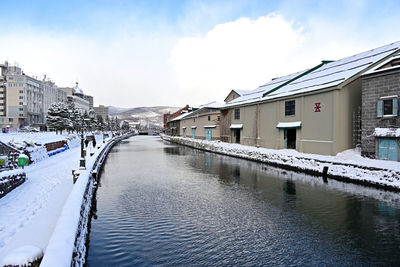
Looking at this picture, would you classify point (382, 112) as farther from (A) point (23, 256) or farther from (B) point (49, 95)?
(B) point (49, 95)

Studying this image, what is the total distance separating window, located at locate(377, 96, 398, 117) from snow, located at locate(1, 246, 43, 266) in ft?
67.7

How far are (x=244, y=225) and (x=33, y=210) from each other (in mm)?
7674

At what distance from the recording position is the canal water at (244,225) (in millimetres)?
7020

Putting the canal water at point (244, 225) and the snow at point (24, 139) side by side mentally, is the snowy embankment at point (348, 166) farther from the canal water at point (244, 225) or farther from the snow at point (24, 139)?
the snow at point (24, 139)

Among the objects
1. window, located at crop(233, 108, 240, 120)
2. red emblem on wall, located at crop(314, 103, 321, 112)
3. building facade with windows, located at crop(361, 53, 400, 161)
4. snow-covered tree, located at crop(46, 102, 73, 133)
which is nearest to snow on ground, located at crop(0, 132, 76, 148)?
snow-covered tree, located at crop(46, 102, 73, 133)

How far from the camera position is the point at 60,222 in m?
6.02

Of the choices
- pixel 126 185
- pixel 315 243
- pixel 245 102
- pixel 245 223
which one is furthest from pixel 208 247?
pixel 245 102

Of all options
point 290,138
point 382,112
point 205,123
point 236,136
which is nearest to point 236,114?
point 236,136

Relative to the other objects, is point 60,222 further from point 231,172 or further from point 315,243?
point 231,172

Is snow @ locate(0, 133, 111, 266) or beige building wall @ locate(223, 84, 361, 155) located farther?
beige building wall @ locate(223, 84, 361, 155)

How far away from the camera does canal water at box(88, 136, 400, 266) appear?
7.02 metres

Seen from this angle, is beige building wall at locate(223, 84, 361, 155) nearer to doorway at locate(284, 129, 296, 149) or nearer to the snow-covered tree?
doorway at locate(284, 129, 296, 149)

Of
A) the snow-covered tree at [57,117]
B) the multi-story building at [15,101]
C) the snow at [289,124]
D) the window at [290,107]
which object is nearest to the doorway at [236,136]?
the snow at [289,124]

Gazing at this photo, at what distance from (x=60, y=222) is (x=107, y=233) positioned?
2.87 meters
